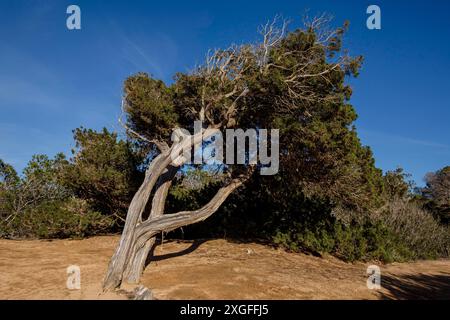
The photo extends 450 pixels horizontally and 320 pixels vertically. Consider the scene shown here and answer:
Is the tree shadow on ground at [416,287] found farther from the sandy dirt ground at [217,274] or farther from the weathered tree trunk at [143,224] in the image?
the weathered tree trunk at [143,224]

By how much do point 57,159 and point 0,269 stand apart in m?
7.40

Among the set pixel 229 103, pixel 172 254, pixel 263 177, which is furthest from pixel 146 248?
pixel 263 177

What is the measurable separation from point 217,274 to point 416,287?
15.7 feet

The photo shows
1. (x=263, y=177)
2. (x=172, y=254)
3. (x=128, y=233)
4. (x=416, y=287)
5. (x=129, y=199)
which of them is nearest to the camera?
(x=128, y=233)

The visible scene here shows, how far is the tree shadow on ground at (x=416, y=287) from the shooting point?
21.3 feet

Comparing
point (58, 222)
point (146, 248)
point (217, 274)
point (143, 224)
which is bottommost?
point (217, 274)

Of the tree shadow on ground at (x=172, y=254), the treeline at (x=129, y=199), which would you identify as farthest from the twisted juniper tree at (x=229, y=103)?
the treeline at (x=129, y=199)

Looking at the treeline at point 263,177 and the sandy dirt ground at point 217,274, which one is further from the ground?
the treeline at point 263,177

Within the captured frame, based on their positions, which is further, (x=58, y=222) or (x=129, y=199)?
(x=129, y=199)

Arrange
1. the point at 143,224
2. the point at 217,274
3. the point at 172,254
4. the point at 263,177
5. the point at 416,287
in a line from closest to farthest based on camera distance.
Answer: the point at 143,224
the point at 217,274
the point at 416,287
the point at 172,254
the point at 263,177

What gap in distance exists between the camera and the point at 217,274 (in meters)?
6.95

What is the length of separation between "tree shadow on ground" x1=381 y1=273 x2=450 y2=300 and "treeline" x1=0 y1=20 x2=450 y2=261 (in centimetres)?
195

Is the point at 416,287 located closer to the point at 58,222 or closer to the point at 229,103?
→ the point at 229,103

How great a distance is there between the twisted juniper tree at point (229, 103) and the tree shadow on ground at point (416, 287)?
363 centimetres
